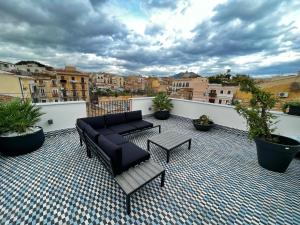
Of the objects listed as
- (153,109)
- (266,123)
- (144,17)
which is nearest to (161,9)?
(144,17)

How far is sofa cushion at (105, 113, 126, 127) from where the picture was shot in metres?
3.65

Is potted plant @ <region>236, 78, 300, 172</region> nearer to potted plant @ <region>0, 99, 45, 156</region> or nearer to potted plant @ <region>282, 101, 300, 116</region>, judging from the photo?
potted plant @ <region>282, 101, 300, 116</region>

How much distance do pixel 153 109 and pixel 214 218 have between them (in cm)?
482

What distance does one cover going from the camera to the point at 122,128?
3514mm

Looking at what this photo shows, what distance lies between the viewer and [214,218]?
1442mm

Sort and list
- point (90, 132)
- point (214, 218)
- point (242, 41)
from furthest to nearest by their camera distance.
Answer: point (242, 41), point (90, 132), point (214, 218)

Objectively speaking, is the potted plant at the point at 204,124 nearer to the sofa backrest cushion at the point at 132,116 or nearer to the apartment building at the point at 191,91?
the apartment building at the point at 191,91

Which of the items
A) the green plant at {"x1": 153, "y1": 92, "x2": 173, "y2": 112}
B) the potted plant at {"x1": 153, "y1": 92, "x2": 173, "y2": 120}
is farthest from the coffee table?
the green plant at {"x1": 153, "y1": 92, "x2": 173, "y2": 112}

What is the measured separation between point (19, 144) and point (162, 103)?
4.66 meters

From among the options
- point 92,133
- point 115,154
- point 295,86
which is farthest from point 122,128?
point 295,86

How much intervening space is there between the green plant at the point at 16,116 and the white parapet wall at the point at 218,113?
334 cm

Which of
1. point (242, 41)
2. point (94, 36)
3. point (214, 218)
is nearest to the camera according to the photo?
point (214, 218)

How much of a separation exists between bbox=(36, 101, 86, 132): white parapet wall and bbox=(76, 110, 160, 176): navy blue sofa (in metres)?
1.05

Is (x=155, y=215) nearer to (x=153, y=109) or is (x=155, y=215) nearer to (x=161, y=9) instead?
(x=153, y=109)
